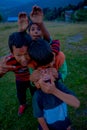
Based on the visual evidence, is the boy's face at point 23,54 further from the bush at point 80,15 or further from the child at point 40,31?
the bush at point 80,15

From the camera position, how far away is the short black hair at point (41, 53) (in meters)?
1.96

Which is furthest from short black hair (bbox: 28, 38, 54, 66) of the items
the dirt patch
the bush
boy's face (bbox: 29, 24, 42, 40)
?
the bush

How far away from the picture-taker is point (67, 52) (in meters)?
6.84

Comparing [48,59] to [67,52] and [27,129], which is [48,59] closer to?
[27,129]

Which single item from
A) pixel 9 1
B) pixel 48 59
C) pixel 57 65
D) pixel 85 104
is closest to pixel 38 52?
pixel 48 59

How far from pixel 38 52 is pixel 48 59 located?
0.33 ft

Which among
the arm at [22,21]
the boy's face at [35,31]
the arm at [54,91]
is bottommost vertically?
the arm at [54,91]

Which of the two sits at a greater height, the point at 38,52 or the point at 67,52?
the point at 38,52

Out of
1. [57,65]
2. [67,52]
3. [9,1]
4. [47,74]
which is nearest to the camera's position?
[47,74]

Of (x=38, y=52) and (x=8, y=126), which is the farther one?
(x=8, y=126)

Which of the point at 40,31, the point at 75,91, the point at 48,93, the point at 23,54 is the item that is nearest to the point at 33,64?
the point at 23,54

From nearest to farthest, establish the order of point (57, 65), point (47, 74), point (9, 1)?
point (47, 74) < point (57, 65) < point (9, 1)

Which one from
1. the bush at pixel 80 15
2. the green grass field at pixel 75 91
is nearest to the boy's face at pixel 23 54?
the green grass field at pixel 75 91

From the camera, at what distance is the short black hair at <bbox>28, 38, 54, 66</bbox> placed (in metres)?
1.96
